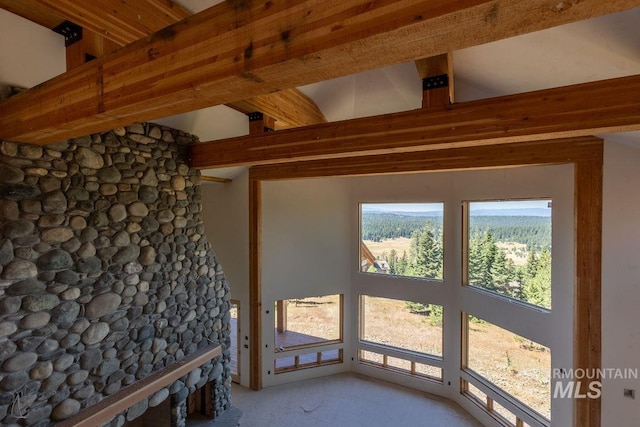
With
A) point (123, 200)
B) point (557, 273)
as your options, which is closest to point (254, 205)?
point (123, 200)

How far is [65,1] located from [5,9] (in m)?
0.62

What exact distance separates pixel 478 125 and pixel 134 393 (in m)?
4.04

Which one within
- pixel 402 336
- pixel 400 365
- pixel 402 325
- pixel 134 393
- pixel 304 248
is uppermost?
pixel 304 248

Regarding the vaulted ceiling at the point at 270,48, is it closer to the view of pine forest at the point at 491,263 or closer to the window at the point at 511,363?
the view of pine forest at the point at 491,263

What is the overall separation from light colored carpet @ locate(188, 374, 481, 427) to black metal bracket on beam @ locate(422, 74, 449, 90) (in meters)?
5.32

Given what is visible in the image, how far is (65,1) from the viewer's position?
1.88 metres

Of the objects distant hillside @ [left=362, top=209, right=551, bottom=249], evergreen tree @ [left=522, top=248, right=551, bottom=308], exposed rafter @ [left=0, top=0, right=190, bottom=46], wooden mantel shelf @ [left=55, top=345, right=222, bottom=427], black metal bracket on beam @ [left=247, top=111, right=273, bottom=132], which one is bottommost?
wooden mantel shelf @ [left=55, top=345, right=222, bottom=427]

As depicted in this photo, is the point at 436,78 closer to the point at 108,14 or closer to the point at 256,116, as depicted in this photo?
the point at 256,116

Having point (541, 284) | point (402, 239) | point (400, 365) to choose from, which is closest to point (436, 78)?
point (541, 284)

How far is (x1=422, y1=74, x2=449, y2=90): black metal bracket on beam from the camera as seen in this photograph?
2602mm

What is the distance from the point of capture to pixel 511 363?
4.80 m

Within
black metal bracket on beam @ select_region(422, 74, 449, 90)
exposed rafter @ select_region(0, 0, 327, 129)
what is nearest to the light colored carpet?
black metal bracket on beam @ select_region(422, 74, 449, 90)

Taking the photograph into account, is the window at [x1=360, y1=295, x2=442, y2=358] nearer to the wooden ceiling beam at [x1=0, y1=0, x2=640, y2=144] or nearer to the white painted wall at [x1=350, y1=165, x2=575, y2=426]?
the white painted wall at [x1=350, y1=165, x2=575, y2=426]

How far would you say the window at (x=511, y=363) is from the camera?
4289 millimetres
